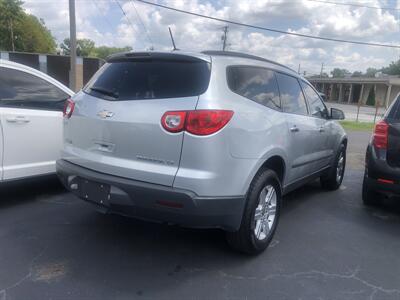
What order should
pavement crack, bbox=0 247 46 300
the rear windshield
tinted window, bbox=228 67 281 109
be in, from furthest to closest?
1. tinted window, bbox=228 67 281 109
2. the rear windshield
3. pavement crack, bbox=0 247 46 300

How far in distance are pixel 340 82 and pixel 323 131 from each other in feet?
214

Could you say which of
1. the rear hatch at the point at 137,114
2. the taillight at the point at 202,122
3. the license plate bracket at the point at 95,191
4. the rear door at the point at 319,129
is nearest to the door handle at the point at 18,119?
the rear hatch at the point at 137,114

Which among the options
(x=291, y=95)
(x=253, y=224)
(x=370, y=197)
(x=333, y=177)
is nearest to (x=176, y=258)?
(x=253, y=224)

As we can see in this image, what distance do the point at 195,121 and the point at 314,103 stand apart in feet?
9.39

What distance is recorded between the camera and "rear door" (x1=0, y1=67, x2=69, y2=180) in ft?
15.0

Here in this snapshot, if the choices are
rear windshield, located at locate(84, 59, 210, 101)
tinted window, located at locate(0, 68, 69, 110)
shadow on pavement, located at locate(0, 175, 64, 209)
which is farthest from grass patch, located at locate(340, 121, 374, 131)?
rear windshield, located at locate(84, 59, 210, 101)

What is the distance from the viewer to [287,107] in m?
4.36

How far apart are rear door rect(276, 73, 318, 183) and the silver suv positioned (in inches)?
9.1

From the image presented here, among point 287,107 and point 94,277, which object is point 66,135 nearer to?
point 94,277

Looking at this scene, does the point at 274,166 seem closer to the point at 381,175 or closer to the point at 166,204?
the point at 166,204

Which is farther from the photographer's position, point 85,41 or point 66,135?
point 85,41

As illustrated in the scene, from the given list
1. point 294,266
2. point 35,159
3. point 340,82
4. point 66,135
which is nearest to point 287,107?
point 294,266

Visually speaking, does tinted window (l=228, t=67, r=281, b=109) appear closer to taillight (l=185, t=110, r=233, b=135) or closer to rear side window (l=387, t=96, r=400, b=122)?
taillight (l=185, t=110, r=233, b=135)

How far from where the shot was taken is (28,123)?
471cm
